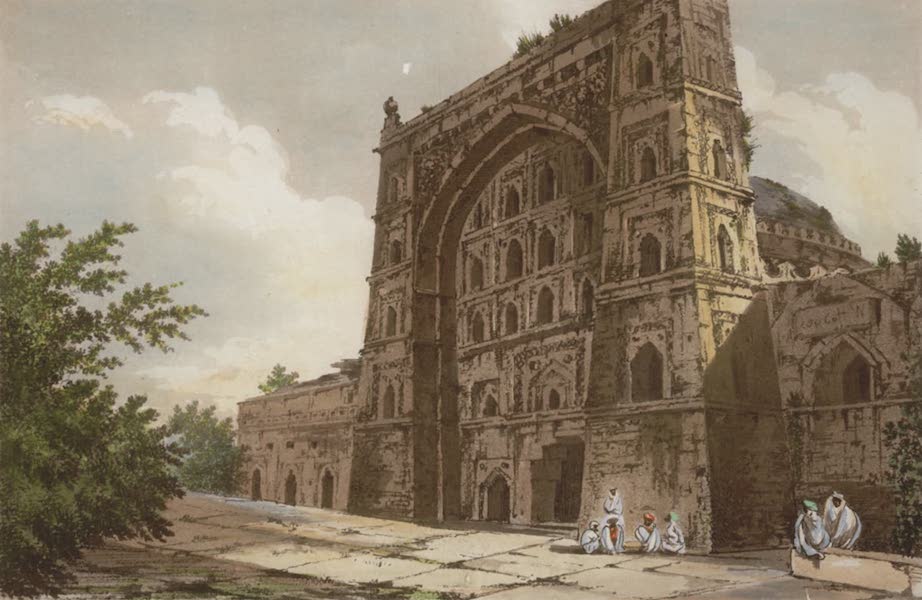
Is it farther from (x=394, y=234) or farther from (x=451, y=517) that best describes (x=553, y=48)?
(x=451, y=517)

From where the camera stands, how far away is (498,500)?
20688mm

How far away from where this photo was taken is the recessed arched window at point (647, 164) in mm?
15109

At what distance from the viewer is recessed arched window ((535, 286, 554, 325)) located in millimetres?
20281

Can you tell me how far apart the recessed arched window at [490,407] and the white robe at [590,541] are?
8348 millimetres

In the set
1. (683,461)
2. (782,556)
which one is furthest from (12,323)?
(782,556)

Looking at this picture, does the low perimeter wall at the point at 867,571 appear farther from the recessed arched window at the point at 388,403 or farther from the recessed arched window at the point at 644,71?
the recessed arched window at the point at 388,403

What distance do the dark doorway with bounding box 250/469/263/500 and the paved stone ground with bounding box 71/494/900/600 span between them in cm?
1509

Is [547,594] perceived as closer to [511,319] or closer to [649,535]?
[649,535]

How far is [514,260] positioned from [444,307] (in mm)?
2087

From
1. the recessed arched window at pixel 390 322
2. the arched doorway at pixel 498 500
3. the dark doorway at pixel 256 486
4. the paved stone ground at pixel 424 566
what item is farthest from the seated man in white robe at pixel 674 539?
the dark doorway at pixel 256 486

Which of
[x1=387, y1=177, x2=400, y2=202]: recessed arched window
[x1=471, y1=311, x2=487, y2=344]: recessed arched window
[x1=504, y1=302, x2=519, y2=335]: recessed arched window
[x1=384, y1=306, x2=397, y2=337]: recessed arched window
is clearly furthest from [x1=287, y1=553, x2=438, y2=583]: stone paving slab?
[x1=387, y1=177, x2=400, y2=202]: recessed arched window

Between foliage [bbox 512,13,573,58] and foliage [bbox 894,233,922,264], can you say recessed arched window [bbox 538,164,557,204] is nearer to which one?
foliage [bbox 512,13,573,58]

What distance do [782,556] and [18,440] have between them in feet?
33.6

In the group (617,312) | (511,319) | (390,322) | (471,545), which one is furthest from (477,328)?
(471,545)
